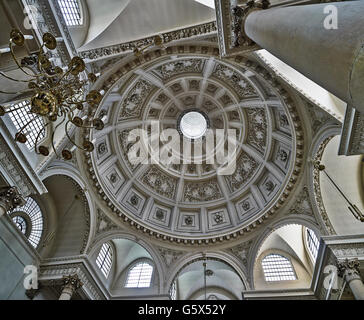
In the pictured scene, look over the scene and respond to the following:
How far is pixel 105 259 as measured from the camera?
46.6 ft

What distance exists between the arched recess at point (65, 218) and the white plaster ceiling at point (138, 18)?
6.77m

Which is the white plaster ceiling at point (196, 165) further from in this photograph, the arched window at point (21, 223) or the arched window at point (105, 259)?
the arched window at point (21, 223)

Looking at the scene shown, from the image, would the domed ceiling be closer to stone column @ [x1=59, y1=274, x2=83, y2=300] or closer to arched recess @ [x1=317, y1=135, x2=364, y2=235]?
arched recess @ [x1=317, y1=135, x2=364, y2=235]

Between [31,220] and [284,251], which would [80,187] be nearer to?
[31,220]

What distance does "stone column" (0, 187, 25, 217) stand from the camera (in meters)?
7.51

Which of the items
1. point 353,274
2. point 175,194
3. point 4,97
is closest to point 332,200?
point 353,274

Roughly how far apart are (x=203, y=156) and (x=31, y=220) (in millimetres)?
12609

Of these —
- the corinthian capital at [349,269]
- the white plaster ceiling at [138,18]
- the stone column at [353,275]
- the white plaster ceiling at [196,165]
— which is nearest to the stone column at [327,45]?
the white plaster ceiling at [138,18]

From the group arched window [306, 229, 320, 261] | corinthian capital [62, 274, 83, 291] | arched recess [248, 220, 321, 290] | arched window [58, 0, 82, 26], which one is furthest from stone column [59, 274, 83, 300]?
arched window [306, 229, 320, 261]

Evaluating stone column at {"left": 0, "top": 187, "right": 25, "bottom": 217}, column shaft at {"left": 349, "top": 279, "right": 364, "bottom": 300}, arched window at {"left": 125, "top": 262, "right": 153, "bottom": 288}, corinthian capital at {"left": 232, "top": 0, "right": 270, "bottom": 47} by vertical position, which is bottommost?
column shaft at {"left": 349, "top": 279, "right": 364, "bottom": 300}

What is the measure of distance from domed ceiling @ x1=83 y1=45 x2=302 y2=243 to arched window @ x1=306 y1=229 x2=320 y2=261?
2.40 m

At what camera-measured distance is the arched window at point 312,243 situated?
12447 mm

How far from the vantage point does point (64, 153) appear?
20.7 feet
